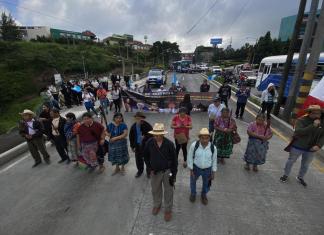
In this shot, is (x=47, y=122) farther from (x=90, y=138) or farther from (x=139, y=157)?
(x=139, y=157)

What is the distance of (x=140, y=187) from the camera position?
461cm

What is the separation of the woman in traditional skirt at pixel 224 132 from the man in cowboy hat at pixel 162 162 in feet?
6.77

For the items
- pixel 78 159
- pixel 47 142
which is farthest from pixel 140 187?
pixel 47 142

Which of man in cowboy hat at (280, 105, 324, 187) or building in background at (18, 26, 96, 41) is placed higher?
building in background at (18, 26, 96, 41)

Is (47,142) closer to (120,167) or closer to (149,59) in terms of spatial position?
(120,167)

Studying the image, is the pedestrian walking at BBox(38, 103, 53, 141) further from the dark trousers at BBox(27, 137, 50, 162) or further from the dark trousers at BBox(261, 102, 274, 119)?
the dark trousers at BBox(261, 102, 274, 119)

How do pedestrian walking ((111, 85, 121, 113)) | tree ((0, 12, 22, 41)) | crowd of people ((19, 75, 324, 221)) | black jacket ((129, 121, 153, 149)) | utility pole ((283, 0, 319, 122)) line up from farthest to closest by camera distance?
tree ((0, 12, 22, 41)) → pedestrian walking ((111, 85, 121, 113)) → utility pole ((283, 0, 319, 122)) → black jacket ((129, 121, 153, 149)) → crowd of people ((19, 75, 324, 221))

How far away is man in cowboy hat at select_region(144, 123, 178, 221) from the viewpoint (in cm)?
343

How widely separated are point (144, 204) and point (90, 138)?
202cm

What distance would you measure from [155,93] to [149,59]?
243 ft

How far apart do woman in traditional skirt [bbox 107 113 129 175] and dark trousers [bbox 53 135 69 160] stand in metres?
1.64

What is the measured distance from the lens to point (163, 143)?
3438 mm

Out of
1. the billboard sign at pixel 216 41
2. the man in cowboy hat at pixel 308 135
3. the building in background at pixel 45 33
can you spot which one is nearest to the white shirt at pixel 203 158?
the man in cowboy hat at pixel 308 135

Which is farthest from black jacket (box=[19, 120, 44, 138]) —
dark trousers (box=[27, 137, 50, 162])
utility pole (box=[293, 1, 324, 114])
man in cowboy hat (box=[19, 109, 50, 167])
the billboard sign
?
the billboard sign
